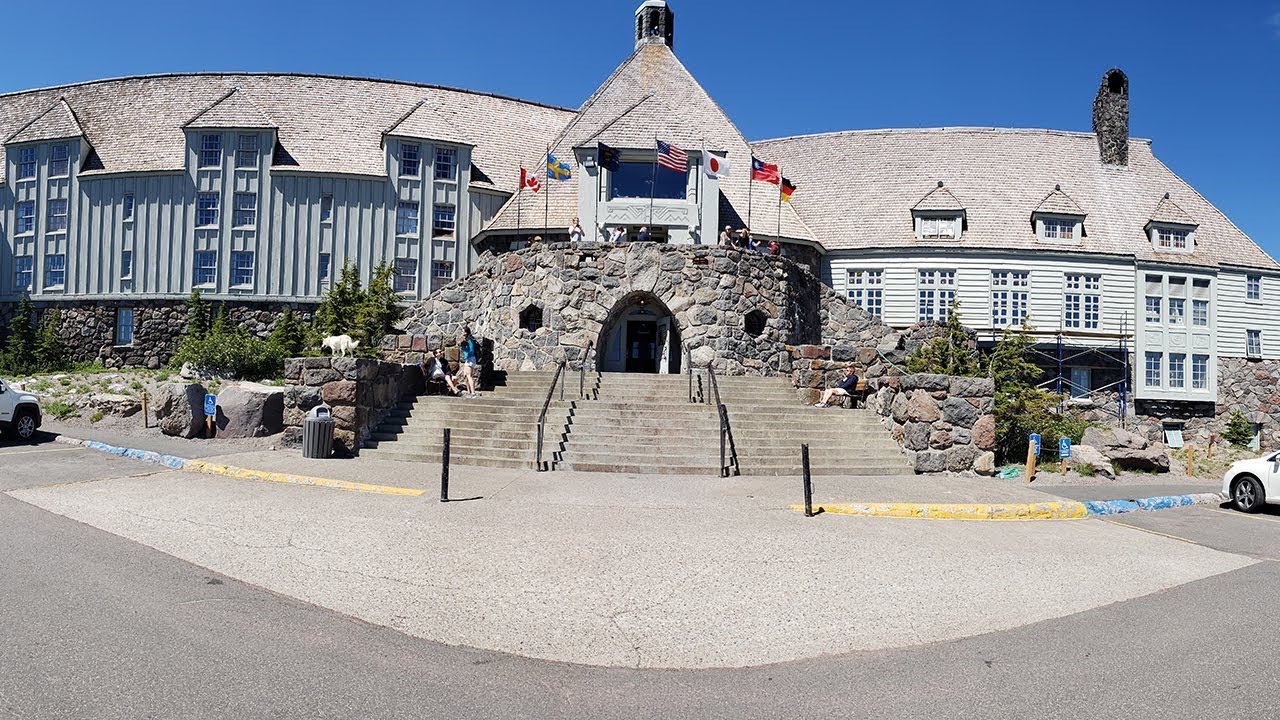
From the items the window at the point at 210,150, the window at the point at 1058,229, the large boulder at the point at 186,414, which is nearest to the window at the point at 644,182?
the large boulder at the point at 186,414

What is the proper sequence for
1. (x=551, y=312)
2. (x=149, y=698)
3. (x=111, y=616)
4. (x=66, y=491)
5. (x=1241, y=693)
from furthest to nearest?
(x=551, y=312)
(x=66, y=491)
(x=111, y=616)
(x=1241, y=693)
(x=149, y=698)

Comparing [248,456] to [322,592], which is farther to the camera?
[248,456]

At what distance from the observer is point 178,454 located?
15.0 metres

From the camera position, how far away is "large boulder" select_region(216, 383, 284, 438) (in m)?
17.6

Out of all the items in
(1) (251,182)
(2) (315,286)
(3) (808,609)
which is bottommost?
(3) (808,609)

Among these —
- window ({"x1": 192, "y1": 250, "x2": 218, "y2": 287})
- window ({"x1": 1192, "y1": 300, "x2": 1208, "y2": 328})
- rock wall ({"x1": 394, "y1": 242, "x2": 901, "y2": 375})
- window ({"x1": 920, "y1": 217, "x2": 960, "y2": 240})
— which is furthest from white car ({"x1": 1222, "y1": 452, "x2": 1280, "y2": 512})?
window ({"x1": 192, "y1": 250, "x2": 218, "y2": 287})

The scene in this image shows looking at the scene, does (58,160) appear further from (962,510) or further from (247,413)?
(962,510)

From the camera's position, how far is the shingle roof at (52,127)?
3262 centimetres

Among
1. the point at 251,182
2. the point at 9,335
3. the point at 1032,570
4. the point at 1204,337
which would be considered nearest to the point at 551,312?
the point at 251,182

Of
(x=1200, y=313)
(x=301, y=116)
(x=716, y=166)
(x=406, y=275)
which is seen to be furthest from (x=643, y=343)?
(x=1200, y=313)

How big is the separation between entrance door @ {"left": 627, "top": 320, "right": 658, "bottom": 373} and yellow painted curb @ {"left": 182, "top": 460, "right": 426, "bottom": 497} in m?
16.6

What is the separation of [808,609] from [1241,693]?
2.87m

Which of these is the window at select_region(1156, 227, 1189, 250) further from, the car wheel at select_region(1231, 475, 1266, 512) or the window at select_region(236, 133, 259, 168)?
the window at select_region(236, 133, 259, 168)

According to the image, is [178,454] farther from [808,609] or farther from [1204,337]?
[1204,337]
